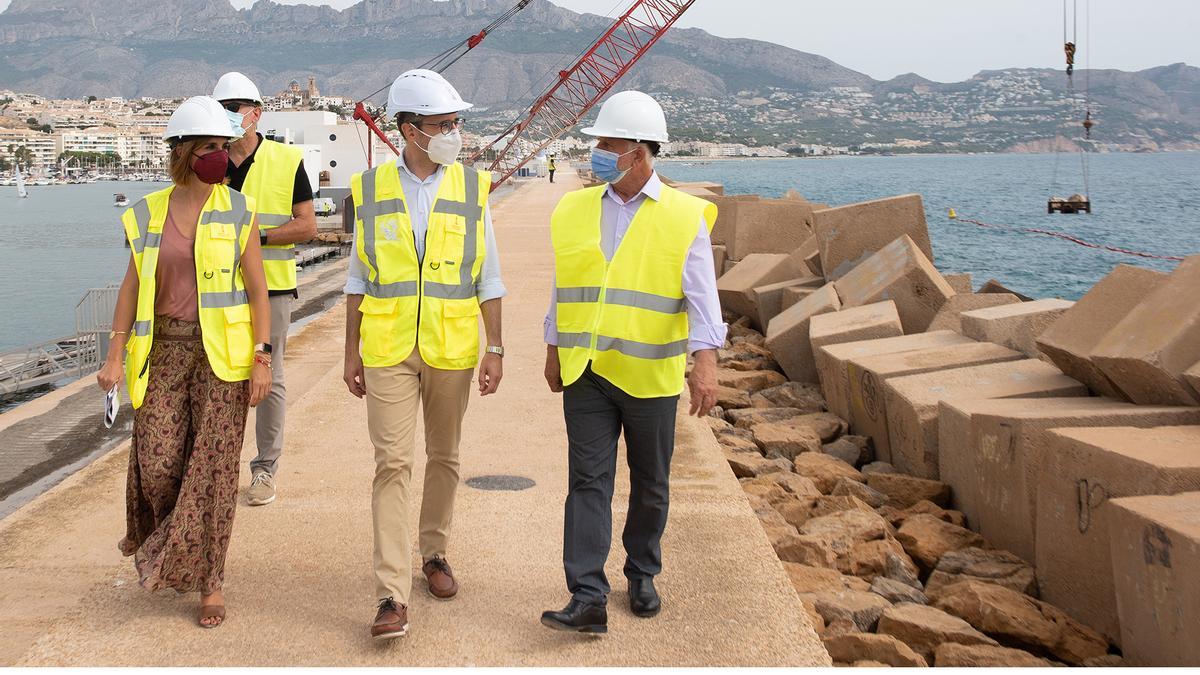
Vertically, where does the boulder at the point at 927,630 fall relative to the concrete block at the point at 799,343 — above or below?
below

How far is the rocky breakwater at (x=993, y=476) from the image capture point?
4621 millimetres

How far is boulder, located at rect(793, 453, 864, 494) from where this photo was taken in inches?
293

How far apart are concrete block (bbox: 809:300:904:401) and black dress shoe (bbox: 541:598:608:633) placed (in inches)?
220

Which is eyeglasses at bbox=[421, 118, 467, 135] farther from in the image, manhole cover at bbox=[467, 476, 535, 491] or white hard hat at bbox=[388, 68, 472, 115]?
manhole cover at bbox=[467, 476, 535, 491]

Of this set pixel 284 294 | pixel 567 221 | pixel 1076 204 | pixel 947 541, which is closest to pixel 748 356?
pixel 947 541

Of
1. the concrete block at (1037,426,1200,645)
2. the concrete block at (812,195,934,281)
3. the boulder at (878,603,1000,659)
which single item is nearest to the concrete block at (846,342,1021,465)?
the concrete block at (1037,426,1200,645)

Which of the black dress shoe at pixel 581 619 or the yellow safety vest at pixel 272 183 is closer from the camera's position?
the black dress shoe at pixel 581 619

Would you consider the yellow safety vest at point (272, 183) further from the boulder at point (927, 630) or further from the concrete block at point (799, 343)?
the concrete block at point (799, 343)

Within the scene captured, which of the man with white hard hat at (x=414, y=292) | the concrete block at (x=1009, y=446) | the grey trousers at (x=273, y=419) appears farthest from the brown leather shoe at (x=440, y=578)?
the concrete block at (x=1009, y=446)

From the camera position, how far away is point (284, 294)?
5656 mm

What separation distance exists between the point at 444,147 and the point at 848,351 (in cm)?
534

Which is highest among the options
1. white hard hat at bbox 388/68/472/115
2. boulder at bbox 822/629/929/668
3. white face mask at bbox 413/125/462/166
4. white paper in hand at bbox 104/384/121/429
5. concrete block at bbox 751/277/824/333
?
white hard hat at bbox 388/68/472/115

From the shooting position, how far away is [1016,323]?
27.5ft

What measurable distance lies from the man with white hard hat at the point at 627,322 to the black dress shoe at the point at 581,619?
0.06 meters
